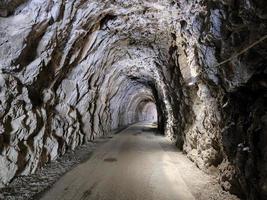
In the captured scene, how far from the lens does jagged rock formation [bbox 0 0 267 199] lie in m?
4.83

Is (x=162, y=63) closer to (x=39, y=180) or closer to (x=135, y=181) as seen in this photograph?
(x=135, y=181)

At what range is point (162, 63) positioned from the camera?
43.0 ft

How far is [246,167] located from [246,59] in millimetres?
2030

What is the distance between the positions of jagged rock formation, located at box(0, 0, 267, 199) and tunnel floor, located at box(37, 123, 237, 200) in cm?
58

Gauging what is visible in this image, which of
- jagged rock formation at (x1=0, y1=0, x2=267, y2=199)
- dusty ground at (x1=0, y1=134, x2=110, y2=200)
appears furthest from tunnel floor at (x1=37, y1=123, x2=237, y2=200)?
jagged rock formation at (x1=0, y1=0, x2=267, y2=199)

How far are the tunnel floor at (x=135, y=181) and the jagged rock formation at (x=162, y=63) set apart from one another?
0.58 m

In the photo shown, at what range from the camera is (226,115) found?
619 cm

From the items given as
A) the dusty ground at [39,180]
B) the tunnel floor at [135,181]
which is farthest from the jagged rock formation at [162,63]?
the tunnel floor at [135,181]

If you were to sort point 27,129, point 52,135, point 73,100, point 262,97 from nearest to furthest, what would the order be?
1. point 262,97
2. point 27,129
3. point 52,135
4. point 73,100

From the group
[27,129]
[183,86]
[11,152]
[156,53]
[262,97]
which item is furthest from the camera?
[156,53]

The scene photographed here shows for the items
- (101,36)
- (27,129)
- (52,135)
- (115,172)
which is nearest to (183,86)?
(101,36)

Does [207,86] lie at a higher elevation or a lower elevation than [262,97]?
higher

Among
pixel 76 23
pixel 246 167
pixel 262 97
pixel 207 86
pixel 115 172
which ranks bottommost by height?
pixel 115 172

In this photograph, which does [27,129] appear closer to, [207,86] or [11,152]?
[11,152]
